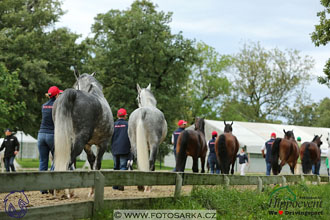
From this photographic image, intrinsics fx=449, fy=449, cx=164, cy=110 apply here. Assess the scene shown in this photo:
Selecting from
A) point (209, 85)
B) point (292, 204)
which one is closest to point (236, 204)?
point (292, 204)

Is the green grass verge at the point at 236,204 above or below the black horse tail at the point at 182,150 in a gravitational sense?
below

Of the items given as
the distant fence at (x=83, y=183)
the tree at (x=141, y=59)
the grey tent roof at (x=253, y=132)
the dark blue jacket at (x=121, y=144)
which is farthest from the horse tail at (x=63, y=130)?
the grey tent roof at (x=253, y=132)

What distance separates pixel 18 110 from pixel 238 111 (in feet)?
115

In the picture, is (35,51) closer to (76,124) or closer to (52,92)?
(52,92)

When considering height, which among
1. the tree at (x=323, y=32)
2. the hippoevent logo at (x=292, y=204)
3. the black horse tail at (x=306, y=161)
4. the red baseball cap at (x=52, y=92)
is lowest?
the hippoevent logo at (x=292, y=204)

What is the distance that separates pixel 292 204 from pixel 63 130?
16.2ft

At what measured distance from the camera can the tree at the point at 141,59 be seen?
105 feet

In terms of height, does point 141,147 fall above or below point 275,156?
above

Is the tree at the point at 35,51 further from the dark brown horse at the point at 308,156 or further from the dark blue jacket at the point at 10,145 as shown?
the dark brown horse at the point at 308,156

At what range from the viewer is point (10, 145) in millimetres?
18047

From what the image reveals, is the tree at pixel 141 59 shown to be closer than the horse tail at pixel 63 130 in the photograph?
No

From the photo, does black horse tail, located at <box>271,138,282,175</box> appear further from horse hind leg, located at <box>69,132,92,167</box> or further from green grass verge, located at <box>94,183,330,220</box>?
horse hind leg, located at <box>69,132,92,167</box>

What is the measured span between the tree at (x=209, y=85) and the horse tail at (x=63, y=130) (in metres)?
46.2

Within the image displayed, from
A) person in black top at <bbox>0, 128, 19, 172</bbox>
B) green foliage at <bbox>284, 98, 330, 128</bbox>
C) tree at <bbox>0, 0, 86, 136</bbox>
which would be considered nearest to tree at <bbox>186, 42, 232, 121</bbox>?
green foliage at <bbox>284, 98, 330, 128</bbox>
